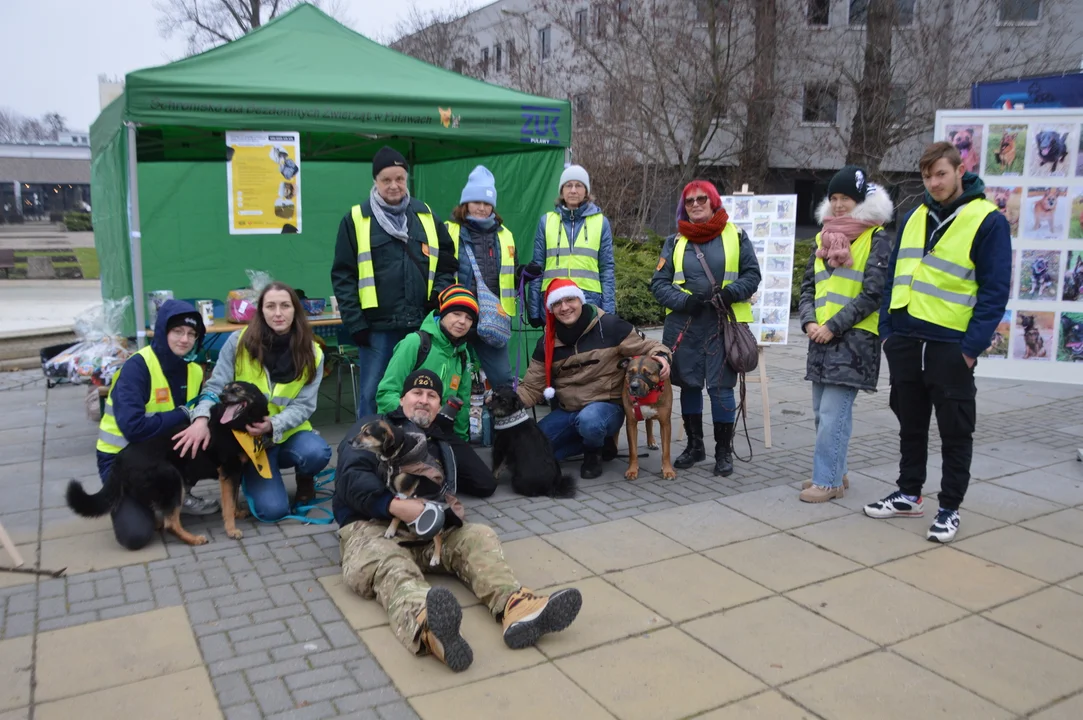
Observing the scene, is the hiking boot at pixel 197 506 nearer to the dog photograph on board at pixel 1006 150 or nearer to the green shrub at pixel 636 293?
the dog photograph on board at pixel 1006 150

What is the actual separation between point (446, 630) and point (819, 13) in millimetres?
20160

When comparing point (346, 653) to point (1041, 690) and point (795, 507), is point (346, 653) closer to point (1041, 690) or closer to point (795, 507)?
point (1041, 690)

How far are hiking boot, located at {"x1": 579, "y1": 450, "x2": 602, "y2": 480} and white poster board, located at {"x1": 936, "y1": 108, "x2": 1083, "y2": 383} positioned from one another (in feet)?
8.97

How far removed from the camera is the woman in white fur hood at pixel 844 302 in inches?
185

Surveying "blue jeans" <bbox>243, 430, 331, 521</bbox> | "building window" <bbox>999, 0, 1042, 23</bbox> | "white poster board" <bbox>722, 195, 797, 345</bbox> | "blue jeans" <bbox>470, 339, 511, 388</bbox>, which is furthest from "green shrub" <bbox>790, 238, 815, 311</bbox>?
"blue jeans" <bbox>243, 430, 331, 521</bbox>

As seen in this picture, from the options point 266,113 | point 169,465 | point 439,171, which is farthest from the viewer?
→ point 439,171

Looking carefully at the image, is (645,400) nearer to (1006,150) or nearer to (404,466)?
(404,466)

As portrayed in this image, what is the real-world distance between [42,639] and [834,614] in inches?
125

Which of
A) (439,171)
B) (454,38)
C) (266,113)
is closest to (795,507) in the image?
(266,113)

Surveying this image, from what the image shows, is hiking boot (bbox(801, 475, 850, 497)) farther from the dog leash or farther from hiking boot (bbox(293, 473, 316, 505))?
hiking boot (bbox(293, 473, 316, 505))

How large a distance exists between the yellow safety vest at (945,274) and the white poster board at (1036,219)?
5.55 ft

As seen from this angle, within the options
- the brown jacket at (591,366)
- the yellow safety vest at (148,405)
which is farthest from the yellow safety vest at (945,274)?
the yellow safety vest at (148,405)

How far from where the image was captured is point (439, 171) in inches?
340

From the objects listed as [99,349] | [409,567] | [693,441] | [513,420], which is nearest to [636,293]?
[693,441]
